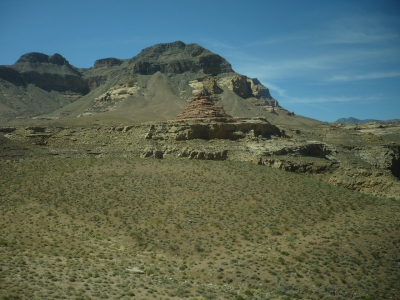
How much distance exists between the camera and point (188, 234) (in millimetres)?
22688

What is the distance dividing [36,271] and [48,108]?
13794 centimetres

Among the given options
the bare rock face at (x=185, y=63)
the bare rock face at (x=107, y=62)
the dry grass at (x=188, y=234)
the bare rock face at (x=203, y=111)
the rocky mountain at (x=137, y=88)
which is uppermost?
the bare rock face at (x=107, y=62)

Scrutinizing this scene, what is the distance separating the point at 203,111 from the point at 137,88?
88.7 meters

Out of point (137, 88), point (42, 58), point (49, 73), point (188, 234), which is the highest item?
point (42, 58)

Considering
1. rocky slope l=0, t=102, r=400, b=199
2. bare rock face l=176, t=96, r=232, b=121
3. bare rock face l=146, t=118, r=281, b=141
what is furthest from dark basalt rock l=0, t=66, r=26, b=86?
bare rock face l=146, t=118, r=281, b=141

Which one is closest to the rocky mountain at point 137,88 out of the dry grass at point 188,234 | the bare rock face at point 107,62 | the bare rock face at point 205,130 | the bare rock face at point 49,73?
the bare rock face at point 49,73

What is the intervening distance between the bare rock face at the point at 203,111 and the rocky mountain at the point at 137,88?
50142 millimetres

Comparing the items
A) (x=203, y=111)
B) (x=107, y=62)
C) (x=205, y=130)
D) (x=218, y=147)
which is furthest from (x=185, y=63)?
(x=218, y=147)

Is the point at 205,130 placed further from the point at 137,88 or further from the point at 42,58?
the point at 42,58

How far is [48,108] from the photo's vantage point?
143 m

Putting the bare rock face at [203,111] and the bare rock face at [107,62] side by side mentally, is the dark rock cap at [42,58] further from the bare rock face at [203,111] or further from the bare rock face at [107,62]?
the bare rock face at [203,111]

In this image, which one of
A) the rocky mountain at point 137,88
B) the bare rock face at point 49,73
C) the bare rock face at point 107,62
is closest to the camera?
the rocky mountain at point 137,88

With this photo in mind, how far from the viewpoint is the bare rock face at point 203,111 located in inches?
1766

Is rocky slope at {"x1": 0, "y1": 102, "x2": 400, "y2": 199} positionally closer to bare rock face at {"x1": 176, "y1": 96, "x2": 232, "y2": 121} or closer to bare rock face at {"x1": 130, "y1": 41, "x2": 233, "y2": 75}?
bare rock face at {"x1": 176, "y1": 96, "x2": 232, "y2": 121}
